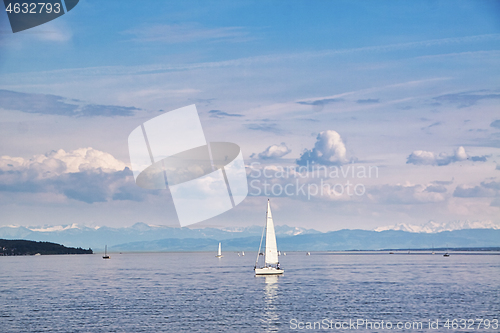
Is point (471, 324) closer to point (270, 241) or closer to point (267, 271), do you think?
point (270, 241)

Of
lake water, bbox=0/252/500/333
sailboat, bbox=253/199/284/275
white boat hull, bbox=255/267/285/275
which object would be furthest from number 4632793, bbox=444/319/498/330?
white boat hull, bbox=255/267/285/275

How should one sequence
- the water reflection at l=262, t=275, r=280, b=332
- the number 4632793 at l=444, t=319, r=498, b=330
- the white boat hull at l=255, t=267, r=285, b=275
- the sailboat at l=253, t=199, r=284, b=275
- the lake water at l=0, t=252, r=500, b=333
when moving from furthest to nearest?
the white boat hull at l=255, t=267, r=285, b=275, the sailboat at l=253, t=199, r=284, b=275, the water reflection at l=262, t=275, r=280, b=332, the lake water at l=0, t=252, r=500, b=333, the number 4632793 at l=444, t=319, r=498, b=330

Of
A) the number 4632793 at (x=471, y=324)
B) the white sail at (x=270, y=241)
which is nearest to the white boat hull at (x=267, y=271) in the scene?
the white sail at (x=270, y=241)

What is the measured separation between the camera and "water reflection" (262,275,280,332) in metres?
59.8

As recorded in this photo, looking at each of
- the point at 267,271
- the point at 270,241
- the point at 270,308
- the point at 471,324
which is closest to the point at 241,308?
the point at 270,308

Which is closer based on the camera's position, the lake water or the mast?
the lake water

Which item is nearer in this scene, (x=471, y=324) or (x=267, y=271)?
(x=471, y=324)

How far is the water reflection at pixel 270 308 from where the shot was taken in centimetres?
5980

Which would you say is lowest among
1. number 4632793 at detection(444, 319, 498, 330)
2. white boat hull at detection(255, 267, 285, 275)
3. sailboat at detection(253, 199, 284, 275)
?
number 4632793 at detection(444, 319, 498, 330)

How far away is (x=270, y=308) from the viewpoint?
242 ft

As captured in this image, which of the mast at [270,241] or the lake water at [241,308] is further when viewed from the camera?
the mast at [270,241]

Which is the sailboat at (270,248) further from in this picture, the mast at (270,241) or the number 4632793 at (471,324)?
the number 4632793 at (471,324)

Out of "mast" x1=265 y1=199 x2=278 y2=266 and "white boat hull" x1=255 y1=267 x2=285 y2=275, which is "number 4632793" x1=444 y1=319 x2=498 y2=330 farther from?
"white boat hull" x1=255 y1=267 x2=285 y2=275

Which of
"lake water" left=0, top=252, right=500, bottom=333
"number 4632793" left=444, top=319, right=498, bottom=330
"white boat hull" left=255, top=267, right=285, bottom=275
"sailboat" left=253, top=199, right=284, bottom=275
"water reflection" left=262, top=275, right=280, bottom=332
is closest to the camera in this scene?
"number 4632793" left=444, top=319, right=498, bottom=330
